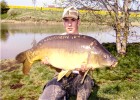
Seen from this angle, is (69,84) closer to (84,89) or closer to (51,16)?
(84,89)

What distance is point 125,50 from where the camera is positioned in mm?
10609

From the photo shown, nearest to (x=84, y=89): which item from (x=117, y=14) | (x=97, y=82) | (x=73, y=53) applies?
(x=73, y=53)

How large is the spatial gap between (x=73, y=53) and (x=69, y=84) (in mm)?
794

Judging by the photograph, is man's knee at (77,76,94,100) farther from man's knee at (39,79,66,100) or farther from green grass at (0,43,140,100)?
green grass at (0,43,140,100)

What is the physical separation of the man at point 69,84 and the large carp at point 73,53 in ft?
1.51

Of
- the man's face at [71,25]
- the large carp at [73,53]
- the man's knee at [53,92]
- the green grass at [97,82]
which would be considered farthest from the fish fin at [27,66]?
the green grass at [97,82]

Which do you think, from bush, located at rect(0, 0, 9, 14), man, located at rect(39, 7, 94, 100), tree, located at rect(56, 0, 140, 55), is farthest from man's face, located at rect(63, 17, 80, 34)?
bush, located at rect(0, 0, 9, 14)

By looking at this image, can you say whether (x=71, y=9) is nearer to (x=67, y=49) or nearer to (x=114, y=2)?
(x=67, y=49)

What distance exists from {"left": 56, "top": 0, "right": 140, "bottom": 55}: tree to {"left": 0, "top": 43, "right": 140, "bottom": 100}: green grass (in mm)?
876

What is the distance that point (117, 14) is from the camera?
34.3 feet

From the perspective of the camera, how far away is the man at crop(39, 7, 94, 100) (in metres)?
4.75

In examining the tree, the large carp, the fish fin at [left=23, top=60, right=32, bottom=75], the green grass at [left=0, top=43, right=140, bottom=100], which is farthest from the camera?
the tree

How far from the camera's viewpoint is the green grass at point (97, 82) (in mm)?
6734

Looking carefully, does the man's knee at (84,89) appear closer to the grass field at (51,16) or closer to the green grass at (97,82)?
the green grass at (97,82)
